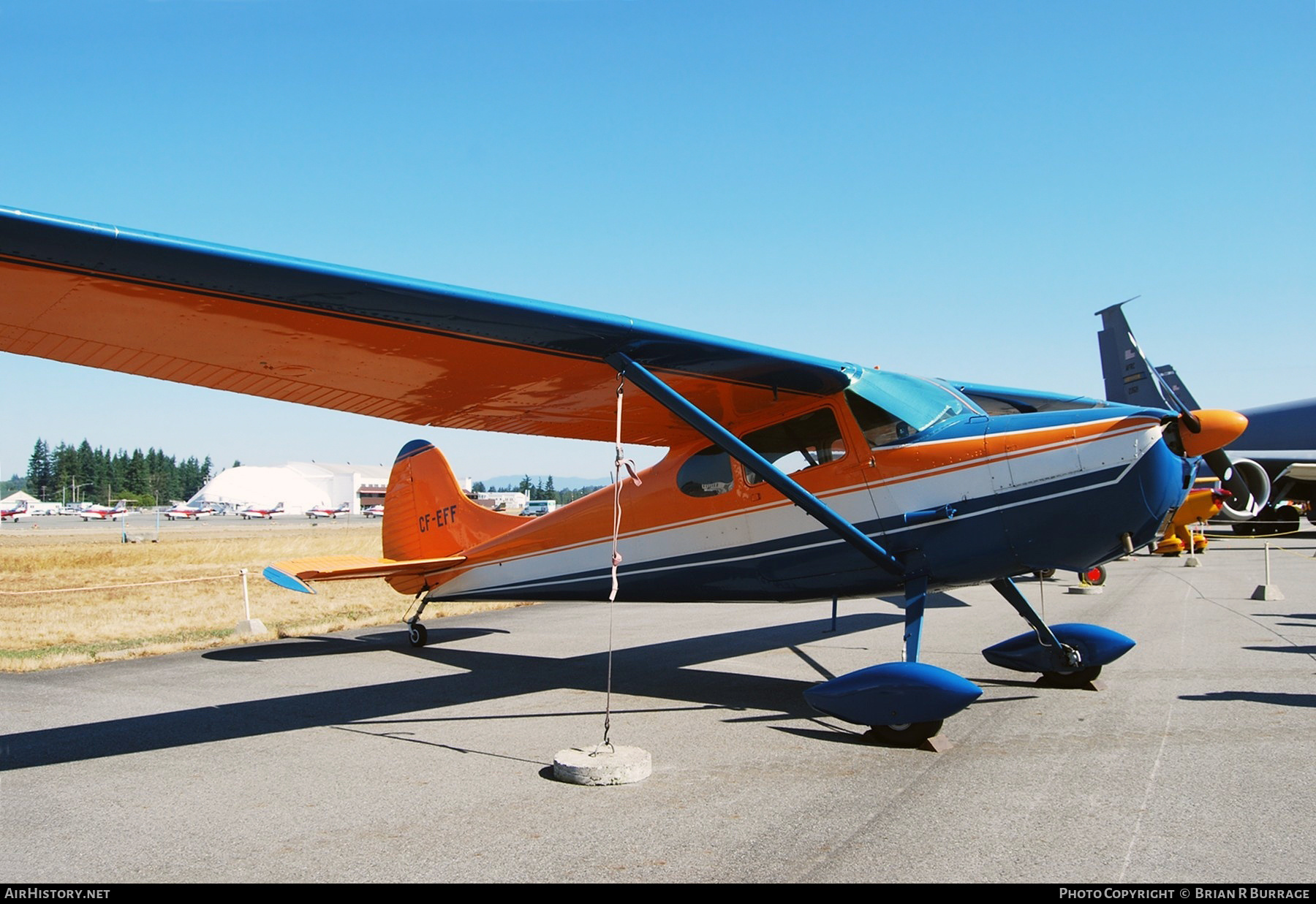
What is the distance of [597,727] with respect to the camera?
6148mm

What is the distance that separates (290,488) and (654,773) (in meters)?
149

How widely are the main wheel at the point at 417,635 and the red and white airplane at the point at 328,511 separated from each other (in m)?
108

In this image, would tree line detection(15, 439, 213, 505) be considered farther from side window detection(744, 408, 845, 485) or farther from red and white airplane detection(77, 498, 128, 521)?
side window detection(744, 408, 845, 485)

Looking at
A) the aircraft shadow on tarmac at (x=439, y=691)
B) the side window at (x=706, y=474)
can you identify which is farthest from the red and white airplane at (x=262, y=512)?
the side window at (x=706, y=474)

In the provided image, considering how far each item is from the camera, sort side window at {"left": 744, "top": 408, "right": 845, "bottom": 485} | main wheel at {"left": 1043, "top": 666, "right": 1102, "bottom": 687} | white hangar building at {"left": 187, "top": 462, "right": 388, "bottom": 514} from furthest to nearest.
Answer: white hangar building at {"left": 187, "top": 462, "right": 388, "bottom": 514}
main wheel at {"left": 1043, "top": 666, "right": 1102, "bottom": 687}
side window at {"left": 744, "top": 408, "right": 845, "bottom": 485}

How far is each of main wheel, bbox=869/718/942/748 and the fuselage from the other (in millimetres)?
1304

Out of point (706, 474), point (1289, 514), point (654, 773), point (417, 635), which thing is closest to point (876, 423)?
point (706, 474)

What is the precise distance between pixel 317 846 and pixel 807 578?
424 centimetres

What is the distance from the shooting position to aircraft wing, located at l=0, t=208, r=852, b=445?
451cm

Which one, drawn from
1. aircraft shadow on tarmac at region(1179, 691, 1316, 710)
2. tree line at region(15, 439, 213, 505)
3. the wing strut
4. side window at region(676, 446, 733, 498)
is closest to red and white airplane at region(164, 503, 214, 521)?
tree line at region(15, 439, 213, 505)

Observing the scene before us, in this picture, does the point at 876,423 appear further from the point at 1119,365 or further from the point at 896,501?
the point at 1119,365

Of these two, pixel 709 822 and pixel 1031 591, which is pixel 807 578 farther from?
pixel 1031 591

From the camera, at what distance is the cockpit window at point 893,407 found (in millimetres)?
6559

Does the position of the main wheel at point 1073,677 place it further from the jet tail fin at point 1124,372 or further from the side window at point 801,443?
the jet tail fin at point 1124,372
